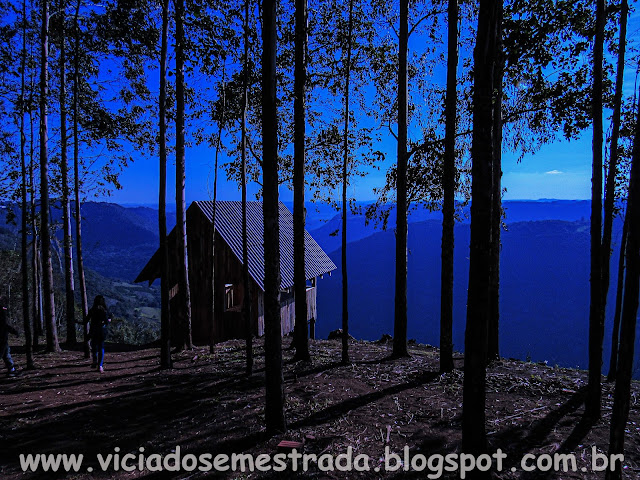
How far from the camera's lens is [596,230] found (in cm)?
638

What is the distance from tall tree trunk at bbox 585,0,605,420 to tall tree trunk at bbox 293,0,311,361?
6193 millimetres

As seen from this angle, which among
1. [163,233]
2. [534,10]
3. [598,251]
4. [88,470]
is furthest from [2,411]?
[534,10]

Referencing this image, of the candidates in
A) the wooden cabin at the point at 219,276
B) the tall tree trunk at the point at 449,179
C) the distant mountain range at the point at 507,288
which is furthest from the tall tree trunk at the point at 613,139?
the distant mountain range at the point at 507,288

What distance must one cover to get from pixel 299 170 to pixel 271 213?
454 cm

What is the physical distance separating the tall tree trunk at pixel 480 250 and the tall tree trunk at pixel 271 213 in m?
2.70

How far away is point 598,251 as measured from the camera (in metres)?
6.44

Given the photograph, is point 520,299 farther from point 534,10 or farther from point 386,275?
point 534,10

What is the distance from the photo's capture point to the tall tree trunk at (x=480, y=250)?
4410 millimetres

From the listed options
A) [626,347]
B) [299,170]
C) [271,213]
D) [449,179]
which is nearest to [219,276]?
[299,170]

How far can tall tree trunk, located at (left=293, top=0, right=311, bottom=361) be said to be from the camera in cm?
947

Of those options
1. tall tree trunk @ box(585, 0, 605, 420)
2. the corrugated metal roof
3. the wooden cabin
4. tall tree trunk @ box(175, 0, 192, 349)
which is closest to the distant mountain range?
the corrugated metal roof

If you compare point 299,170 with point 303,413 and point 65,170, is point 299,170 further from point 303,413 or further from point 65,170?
point 65,170

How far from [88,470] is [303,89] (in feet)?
29.7

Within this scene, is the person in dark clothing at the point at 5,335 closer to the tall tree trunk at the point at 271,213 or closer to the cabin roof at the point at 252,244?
the tall tree trunk at the point at 271,213
